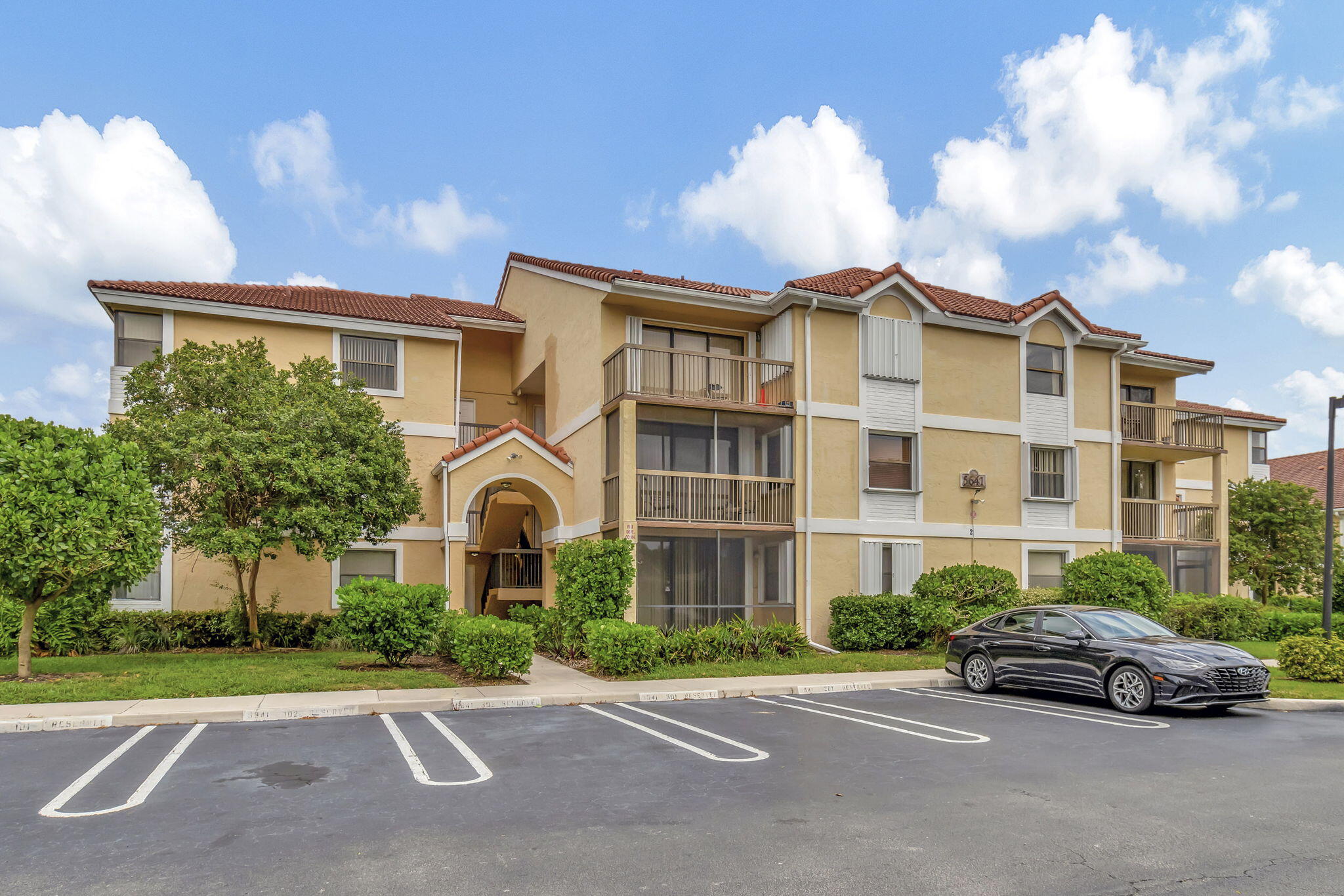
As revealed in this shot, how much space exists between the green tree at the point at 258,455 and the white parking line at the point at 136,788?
6.80 m

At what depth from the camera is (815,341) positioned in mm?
21625

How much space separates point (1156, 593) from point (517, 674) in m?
14.2

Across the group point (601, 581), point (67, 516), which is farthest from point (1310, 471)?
point (67, 516)

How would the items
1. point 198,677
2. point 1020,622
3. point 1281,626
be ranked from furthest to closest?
point 1281,626, point 1020,622, point 198,677

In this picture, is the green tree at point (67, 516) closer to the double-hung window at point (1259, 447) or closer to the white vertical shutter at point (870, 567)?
the white vertical shutter at point (870, 567)

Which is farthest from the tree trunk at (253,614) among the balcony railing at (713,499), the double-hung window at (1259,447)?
the double-hung window at (1259,447)

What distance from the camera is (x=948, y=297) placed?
26.0 m

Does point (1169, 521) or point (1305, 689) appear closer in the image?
point (1305, 689)

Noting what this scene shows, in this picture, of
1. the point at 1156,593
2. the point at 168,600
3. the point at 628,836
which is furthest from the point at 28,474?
the point at 1156,593

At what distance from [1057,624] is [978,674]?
1.62m

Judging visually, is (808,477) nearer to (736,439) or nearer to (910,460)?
(736,439)

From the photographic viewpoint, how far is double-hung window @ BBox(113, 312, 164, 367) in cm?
2159

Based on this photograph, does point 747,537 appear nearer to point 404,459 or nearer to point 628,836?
point 404,459

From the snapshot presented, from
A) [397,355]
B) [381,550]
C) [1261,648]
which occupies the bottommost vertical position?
[1261,648]
